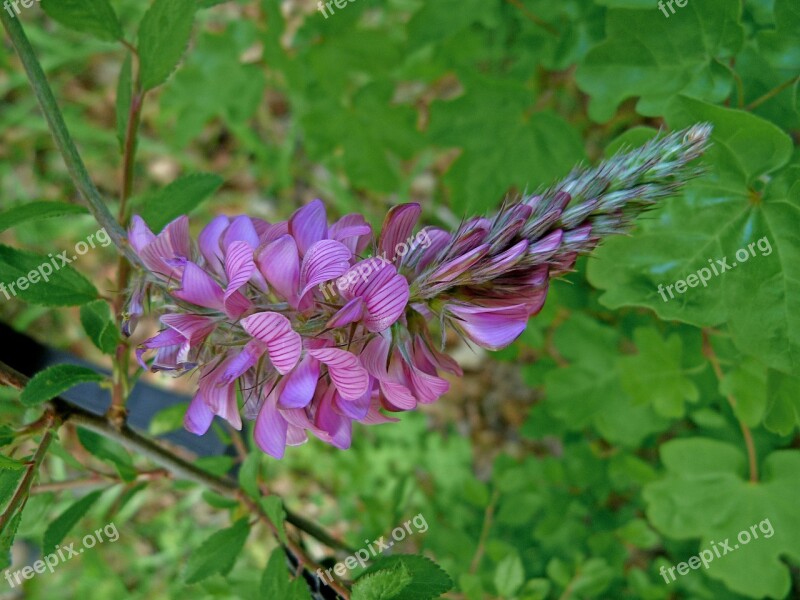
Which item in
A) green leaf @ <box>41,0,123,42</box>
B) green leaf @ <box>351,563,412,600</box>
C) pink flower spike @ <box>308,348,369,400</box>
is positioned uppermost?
green leaf @ <box>41,0,123,42</box>

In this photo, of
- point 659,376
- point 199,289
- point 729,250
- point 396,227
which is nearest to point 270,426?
point 199,289

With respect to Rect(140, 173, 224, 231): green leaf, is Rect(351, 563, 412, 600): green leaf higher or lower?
lower

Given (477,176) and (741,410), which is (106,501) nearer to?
(477,176)

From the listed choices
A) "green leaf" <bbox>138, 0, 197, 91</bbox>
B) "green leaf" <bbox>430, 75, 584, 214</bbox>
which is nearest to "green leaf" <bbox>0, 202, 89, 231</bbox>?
"green leaf" <bbox>138, 0, 197, 91</bbox>

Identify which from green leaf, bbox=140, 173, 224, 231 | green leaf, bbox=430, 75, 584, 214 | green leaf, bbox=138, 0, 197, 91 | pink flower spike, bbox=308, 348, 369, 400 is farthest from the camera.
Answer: green leaf, bbox=430, 75, 584, 214

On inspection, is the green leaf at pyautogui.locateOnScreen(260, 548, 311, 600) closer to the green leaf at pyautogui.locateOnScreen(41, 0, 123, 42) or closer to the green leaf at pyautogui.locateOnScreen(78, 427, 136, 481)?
the green leaf at pyautogui.locateOnScreen(78, 427, 136, 481)

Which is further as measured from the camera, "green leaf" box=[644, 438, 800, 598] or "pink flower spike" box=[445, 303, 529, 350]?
"green leaf" box=[644, 438, 800, 598]
